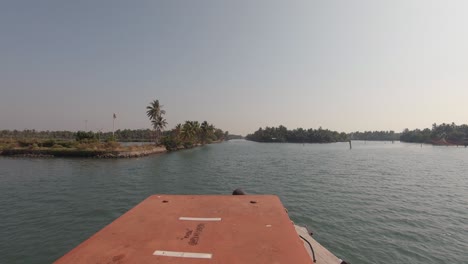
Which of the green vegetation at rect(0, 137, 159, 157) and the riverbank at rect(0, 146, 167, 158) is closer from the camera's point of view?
the riverbank at rect(0, 146, 167, 158)

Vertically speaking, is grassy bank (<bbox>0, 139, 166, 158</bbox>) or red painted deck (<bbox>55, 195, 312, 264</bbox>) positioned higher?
red painted deck (<bbox>55, 195, 312, 264</bbox>)

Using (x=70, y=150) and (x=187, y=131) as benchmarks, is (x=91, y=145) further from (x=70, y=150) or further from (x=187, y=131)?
(x=187, y=131)

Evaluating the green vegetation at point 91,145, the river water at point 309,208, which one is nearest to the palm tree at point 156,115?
the green vegetation at point 91,145

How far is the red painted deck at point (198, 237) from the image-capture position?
10.3ft

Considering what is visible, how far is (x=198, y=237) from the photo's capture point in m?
3.73

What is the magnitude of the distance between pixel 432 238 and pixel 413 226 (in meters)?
1.57

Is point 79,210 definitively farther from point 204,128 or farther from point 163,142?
point 204,128

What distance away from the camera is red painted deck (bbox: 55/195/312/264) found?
10.3ft

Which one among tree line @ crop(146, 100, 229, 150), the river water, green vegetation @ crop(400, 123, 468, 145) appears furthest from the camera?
green vegetation @ crop(400, 123, 468, 145)

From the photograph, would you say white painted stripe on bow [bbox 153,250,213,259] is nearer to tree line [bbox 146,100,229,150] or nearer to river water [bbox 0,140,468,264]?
river water [bbox 0,140,468,264]

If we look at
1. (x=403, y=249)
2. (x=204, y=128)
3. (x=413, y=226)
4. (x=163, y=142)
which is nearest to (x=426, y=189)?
(x=413, y=226)

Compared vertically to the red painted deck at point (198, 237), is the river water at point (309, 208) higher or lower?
lower

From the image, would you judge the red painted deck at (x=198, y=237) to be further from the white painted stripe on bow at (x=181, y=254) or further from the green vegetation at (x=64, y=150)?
the green vegetation at (x=64, y=150)

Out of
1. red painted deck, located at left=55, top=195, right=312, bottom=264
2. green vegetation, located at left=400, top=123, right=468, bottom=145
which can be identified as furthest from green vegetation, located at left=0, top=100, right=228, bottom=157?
green vegetation, located at left=400, top=123, right=468, bottom=145
